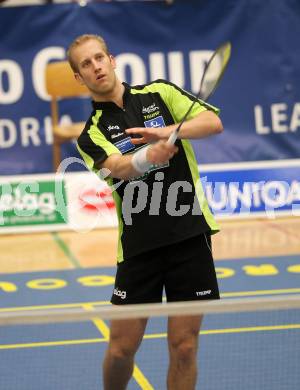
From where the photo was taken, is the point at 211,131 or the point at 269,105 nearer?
the point at 211,131

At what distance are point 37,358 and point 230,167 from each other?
4.33 metres

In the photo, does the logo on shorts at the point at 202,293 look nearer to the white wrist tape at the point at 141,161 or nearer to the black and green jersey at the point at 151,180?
the black and green jersey at the point at 151,180

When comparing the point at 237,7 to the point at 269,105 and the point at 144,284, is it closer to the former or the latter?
the point at 269,105

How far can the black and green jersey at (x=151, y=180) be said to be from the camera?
3512 mm

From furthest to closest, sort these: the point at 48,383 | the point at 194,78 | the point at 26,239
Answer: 1. the point at 194,78
2. the point at 26,239
3. the point at 48,383

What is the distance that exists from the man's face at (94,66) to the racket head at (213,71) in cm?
42

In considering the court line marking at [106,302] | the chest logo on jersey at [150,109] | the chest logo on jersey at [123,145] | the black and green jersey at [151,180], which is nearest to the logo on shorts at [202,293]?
the black and green jersey at [151,180]

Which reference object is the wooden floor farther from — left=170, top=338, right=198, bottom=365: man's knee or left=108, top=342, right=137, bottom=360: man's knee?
left=170, top=338, right=198, bottom=365: man's knee

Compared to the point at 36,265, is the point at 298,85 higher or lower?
higher

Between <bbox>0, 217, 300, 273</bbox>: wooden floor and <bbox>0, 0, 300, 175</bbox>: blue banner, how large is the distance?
134 centimetres

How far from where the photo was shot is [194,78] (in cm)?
967

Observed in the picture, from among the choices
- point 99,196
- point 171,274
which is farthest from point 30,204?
point 171,274

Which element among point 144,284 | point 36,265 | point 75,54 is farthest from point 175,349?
point 36,265

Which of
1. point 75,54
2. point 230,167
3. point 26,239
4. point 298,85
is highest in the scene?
point 75,54
